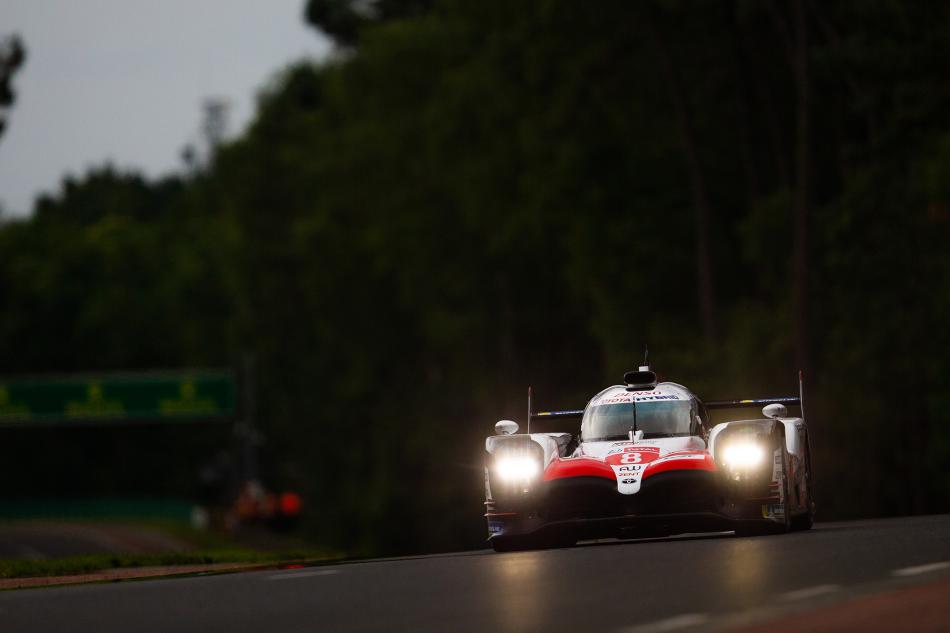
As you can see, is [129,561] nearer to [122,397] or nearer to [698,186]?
[698,186]

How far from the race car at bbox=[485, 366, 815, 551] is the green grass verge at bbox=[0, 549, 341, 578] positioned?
3.00m

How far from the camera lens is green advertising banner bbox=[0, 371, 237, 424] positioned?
87.1 meters

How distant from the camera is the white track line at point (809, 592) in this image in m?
13.3

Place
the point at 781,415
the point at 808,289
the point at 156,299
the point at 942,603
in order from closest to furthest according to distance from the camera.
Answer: the point at 942,603 → the point at 781,415 → the point at 808,289 → the point at 156,299

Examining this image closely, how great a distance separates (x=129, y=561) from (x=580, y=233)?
35470mm

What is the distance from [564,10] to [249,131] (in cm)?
3735

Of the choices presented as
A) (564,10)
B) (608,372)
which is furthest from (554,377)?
(564,10)

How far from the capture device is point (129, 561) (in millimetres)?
24094

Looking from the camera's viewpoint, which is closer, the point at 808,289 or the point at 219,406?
the point at 808,289

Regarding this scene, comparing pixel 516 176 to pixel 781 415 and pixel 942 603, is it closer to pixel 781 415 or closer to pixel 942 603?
pixel 781 415

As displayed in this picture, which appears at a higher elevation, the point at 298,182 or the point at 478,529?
the point at 298,182

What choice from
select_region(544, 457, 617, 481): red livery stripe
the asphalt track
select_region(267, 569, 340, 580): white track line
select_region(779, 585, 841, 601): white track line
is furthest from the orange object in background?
select_region(779, 585, 841, 601): white track line

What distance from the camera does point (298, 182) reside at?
3364 inches

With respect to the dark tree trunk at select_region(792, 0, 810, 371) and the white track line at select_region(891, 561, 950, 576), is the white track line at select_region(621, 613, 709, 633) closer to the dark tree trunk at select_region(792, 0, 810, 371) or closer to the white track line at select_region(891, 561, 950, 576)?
the white track line at select_region(891, 561, 950, 576)
